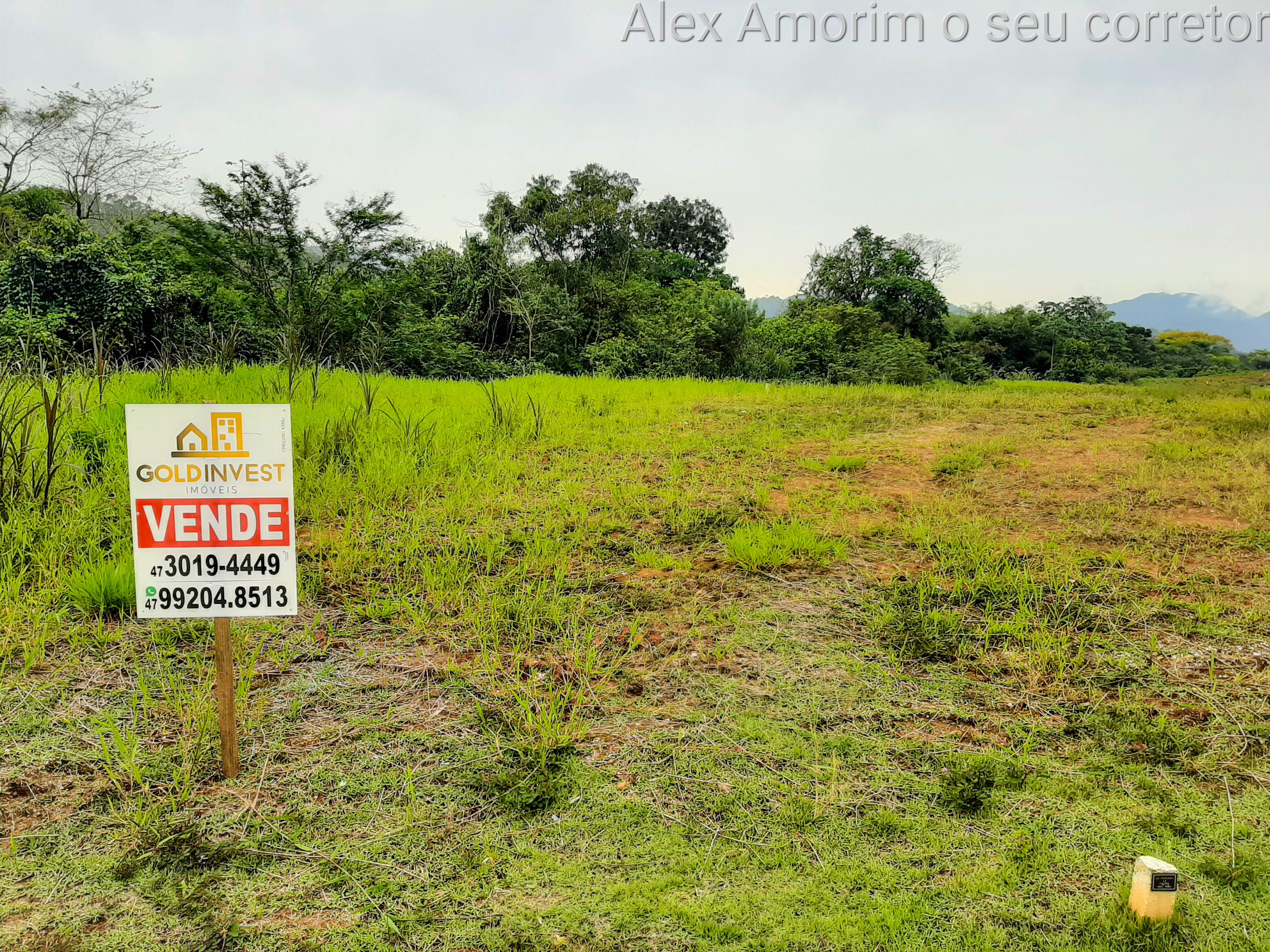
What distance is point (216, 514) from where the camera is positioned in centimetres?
207

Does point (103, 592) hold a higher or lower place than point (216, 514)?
lower

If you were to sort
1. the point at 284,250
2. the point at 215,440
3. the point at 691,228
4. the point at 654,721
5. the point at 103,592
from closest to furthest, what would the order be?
the point at 215,440 → the point at 654,721 → the point at 103,592 → the point at 284,250 → the point at 691,228

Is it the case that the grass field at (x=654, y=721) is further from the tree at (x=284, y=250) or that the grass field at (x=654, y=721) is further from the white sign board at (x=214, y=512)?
the tree at (x=284, y=250)

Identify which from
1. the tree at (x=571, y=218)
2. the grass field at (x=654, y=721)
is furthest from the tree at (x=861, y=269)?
the grass field at (x=654, y=721)

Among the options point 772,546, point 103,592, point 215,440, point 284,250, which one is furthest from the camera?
point 284,250

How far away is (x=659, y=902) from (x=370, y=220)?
1677cm

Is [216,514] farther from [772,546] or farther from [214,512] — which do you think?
[772,546]

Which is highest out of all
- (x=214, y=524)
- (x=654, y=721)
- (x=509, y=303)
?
(x=509, y=303)

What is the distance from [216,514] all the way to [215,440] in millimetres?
216

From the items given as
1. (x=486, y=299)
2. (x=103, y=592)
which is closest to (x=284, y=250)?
(x=486, y=299)

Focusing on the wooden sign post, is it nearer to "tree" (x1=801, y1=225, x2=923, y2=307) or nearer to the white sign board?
the white sign board

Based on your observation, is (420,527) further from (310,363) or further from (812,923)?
(310,363)

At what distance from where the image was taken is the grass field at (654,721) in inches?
67.6

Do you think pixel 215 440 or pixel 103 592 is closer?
pixel 215 440
